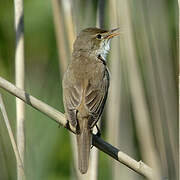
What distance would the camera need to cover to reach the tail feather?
3.40 m

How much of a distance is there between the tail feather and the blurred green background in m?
0.43

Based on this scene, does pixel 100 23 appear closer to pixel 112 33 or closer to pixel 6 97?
pixel 112 33

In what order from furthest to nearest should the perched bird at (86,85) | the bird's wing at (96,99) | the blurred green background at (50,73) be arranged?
the blurred green background at (50,73)
the bird's wing at (96,99)
the perched bird at (86,85)

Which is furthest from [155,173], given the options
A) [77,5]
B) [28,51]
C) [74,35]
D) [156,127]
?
[28,51]

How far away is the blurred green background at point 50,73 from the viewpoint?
4070mm

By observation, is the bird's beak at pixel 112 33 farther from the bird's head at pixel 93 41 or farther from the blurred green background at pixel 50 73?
the blurred green background at pixel 50 73

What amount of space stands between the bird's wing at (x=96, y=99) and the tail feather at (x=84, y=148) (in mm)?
94

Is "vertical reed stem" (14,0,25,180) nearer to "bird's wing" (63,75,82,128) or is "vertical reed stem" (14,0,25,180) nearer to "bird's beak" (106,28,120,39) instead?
"bird's wing" (63,75,82,128)

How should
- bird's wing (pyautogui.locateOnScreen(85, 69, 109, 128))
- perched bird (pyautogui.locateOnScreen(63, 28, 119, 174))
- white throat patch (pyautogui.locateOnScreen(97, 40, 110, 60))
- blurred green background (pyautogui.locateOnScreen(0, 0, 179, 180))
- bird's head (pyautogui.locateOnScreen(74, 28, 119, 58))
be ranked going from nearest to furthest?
perched bird (pyautogui.locateOnScreen(63, 28, 119, 174)), bird's wing (pyautogui.locateOnScreen(85, 69, 109, 128)), blurred green background (pyautogui.locateOnScreen(0, 0, 179, 180)), bird's head (pyautogui.locateOnScreen(74, 28, 119, 58)), white throat patch (pyautogui.locateOnScreen(97, 40, 110, 60))

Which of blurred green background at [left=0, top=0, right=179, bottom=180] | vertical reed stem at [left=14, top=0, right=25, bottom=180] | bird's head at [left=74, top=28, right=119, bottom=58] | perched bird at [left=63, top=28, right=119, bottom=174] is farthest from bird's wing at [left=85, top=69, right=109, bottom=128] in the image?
vertical reed stem at [left=14, top=0, right=25, bottom=180]

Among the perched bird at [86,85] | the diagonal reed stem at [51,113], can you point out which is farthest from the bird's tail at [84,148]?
the diagonal reed stem at [51,113]

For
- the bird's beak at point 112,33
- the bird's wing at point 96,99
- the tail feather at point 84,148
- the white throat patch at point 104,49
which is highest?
the bird's beak at point 112,33

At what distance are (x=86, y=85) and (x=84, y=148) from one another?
748mm

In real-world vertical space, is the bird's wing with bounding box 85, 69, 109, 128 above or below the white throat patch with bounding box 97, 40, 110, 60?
below
